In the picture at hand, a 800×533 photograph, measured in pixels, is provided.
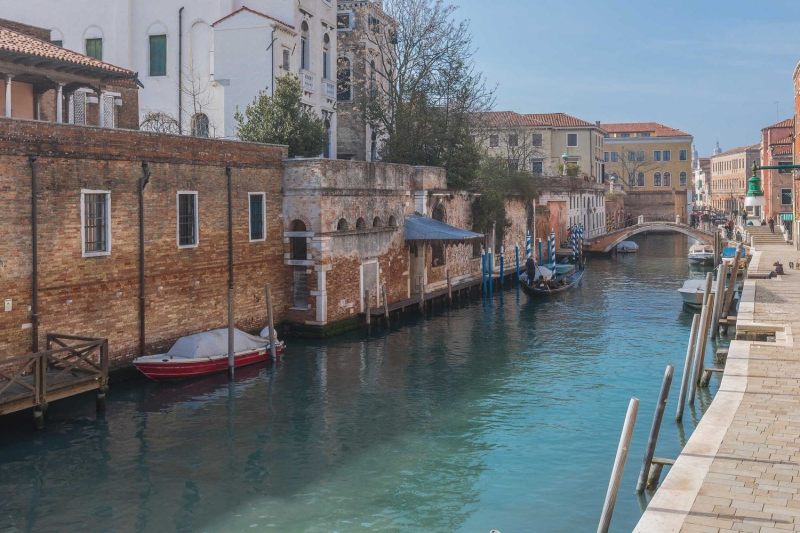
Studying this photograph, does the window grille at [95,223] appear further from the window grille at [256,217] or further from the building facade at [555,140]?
the building facade at [555,140]

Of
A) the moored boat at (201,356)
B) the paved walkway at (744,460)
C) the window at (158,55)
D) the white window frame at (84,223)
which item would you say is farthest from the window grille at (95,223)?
the window at (158,55)

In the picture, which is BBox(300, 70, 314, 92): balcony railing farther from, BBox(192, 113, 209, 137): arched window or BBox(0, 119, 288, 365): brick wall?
BBox(0, 119, 288, 365): brick wall

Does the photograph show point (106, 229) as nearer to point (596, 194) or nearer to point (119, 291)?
point (119, 291)

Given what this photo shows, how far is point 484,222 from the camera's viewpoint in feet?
110

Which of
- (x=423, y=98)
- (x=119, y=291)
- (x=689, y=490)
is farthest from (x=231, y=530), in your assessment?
(x=423, y=98)

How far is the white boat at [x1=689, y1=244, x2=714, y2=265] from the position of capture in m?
42.3

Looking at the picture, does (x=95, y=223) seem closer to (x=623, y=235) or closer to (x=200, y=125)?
(x=200, y=125)

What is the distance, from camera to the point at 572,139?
198 feet

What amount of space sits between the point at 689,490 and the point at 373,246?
1704 cm

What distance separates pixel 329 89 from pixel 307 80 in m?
1.97

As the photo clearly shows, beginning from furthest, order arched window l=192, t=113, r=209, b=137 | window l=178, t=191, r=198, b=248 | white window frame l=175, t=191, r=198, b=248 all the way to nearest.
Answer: arched window l=192, t=113, r=209, b=137, window l=178, t=191, r=198, b=248, white window frame l=175, t=191, r=198, b=248

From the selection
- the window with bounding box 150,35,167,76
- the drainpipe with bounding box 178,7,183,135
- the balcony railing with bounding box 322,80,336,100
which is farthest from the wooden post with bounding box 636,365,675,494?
the window with bounding box 150,35,167,76

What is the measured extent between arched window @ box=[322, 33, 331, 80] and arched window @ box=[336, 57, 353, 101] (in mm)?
2622

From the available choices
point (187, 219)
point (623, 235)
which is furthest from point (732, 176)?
point (187, 219)
